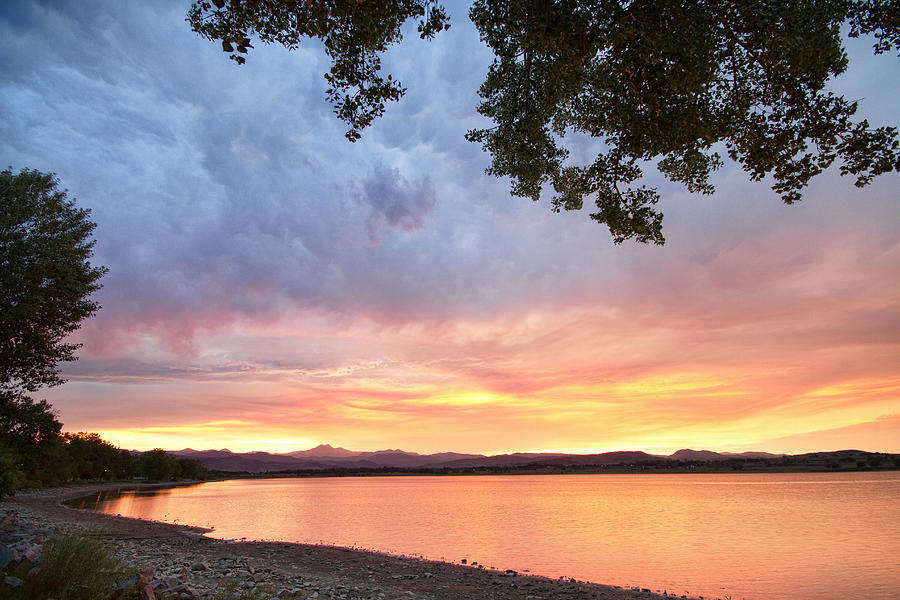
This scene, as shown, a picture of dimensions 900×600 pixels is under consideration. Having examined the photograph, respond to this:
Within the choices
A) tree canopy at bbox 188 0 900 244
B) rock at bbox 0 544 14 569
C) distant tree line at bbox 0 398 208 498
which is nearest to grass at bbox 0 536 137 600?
rock at bbox 0 544 14 569

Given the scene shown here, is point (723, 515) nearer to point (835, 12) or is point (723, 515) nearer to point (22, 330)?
point (835, 12)

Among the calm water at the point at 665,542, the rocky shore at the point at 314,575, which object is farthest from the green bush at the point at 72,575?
the calm water at the point at 665,542

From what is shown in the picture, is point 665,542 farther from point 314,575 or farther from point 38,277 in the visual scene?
point 38,277

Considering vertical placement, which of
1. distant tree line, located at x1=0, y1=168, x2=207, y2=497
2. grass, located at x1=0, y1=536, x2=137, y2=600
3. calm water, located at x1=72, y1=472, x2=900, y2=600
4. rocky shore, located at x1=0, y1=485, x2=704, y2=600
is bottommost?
calm water, located at x1=72, y1=472, x2=900, y2=600

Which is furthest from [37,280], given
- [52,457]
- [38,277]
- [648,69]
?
[52,457]

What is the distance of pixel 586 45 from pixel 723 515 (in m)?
62.7

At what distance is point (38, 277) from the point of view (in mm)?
17016

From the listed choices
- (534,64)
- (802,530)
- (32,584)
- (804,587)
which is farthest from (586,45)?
(802,530)

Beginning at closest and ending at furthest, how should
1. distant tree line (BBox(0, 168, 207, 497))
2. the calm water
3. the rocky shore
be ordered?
1. the rocky shore
2. distant tree line (BBox(0, 168, 207, 497))
3. the calm water

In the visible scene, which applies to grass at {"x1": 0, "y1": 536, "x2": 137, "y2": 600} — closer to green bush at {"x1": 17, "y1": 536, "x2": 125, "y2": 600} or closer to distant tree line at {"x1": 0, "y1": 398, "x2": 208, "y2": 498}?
green bush at {"x1": 17, "y1": 536, "x2": 125, "y2": 600}

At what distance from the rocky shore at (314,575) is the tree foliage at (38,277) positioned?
6.32 meters

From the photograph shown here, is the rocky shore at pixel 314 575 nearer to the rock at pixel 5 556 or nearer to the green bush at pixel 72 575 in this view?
the rock at pixel 5 556

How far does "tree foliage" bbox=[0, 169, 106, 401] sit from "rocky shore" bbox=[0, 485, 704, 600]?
6.32 meters

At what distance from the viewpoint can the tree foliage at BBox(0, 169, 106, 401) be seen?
54.9 ft
